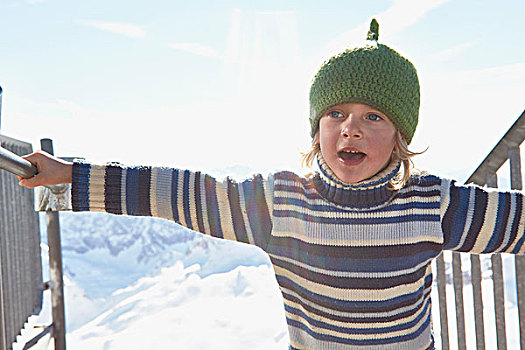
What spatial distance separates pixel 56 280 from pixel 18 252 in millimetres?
746

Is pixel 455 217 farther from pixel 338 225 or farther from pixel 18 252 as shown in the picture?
pixel 18 252

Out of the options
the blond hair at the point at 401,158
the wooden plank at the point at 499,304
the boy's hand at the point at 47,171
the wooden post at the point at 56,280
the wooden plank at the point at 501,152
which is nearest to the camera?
the boy's hand at the point at 47,171

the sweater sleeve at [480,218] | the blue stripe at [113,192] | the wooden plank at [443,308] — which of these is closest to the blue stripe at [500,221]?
the sweater sleeve at [480,218]

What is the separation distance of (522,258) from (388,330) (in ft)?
2.05

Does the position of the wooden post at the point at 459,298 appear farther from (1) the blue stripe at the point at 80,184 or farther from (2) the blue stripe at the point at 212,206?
(1) the blue stripe at the point at 80,184

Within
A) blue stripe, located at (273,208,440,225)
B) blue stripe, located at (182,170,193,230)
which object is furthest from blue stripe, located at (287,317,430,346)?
blue stripe, located at (182,170,193,230)

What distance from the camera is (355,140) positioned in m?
0.97

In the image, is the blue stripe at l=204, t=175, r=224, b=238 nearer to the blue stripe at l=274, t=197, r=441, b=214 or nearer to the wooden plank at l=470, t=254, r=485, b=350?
the blue stripe at l=274, t=197, r=441, b=214

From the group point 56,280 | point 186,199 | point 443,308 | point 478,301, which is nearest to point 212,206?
point 186,199

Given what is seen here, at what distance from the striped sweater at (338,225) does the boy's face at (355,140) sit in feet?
0.12

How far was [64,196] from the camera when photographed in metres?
1.02

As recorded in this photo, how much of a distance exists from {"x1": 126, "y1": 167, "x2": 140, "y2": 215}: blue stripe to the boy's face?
42 centimetres

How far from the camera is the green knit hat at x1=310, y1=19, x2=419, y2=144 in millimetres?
985

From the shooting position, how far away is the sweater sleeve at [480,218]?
40.9 inches
